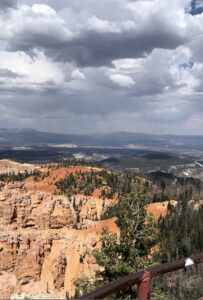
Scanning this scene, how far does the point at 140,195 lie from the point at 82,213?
5516 inches

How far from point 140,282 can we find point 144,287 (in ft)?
0.38

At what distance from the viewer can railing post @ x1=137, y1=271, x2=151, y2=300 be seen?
7.86m

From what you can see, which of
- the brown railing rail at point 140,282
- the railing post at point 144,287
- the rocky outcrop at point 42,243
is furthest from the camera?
the rocky outcrop at point 42,243

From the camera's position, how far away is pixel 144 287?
312 inches

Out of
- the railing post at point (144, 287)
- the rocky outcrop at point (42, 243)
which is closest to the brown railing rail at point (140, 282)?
the railing post at point (144, 287)

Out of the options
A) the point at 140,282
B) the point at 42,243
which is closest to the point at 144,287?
the point at 140,282

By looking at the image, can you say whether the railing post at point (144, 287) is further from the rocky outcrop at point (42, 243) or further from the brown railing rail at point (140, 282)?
the rocky outcrop at point (42, 243)

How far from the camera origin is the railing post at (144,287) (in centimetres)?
786

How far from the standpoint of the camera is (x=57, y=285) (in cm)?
10750

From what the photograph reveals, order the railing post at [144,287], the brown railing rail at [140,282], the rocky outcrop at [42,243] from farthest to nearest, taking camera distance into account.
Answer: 1. the rocky outcrop at [42,243]
2. the railing post at [144,287]
3. the brown railing rail at [140,282]

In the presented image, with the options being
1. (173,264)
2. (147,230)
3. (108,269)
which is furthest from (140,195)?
(173,264)

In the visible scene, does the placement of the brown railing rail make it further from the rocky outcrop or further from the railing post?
the rocky outcrop

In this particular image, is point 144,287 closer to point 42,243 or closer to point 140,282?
point 140,282

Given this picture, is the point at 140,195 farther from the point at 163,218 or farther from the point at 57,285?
the point at 163,218
